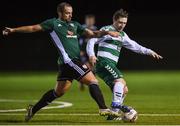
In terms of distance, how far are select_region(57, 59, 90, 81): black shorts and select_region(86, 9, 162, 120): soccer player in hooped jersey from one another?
0.41 meters

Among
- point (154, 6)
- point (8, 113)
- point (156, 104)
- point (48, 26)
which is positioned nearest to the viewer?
point (48, 26)

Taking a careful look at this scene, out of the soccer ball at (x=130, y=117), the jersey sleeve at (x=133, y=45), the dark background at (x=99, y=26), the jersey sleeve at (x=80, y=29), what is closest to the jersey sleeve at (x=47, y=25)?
the jersey sleeve at (x=80, y=29)

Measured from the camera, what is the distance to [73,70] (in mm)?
12188

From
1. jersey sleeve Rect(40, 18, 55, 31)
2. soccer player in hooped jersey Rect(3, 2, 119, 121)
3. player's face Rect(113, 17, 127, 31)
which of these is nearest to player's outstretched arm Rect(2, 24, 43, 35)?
jersey sleeve Rect(40, 18, 55, 31)

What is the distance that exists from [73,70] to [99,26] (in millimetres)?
25007

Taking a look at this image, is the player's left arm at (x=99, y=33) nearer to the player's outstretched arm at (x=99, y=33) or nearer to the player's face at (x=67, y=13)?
the player's outstretched arm at (x=99, y=33)

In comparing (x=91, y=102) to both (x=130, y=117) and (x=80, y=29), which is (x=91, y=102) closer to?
(x=80, y=29)

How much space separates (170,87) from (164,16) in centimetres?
1568

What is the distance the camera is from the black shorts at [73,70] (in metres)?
12.1

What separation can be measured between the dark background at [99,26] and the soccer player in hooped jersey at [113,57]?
22.1m

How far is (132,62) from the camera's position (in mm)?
35625

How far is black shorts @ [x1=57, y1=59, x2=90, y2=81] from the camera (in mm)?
12148

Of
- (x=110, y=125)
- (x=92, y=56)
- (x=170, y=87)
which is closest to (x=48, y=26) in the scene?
(x=92, y=56)

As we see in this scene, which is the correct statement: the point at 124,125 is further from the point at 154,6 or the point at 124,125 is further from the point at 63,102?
the point at 154,6
